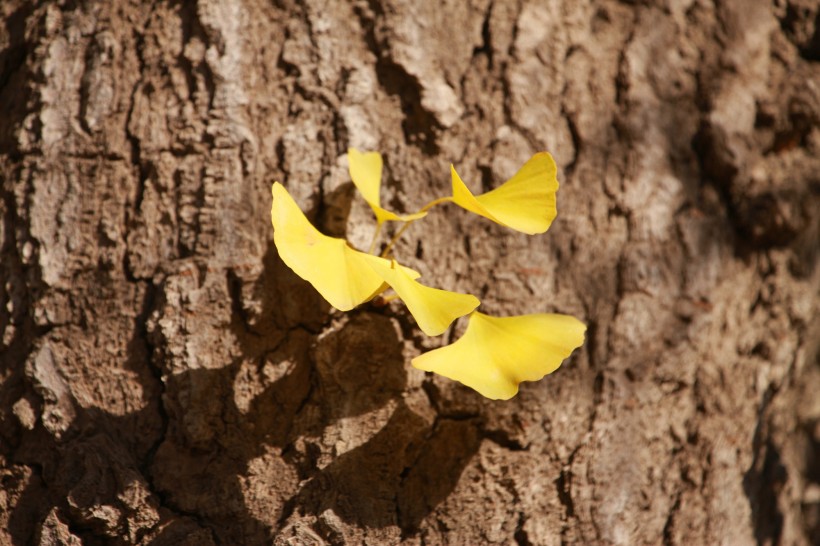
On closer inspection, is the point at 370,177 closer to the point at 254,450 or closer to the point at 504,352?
the point at 504,352

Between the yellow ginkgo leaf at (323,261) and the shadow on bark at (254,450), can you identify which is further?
the shadow on bark at (254,450)

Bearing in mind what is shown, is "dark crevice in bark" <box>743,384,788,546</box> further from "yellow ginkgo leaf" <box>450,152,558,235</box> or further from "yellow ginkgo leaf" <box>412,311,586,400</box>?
"yellow ginkgo leaf" <box>450,152,558,235</box>

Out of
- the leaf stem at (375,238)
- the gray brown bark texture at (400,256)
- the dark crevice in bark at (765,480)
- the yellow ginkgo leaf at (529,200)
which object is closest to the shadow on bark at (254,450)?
the gray brown bark texture at (400,256)

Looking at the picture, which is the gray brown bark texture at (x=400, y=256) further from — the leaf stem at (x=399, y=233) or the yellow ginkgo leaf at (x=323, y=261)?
the yellow ginkgo leaf at (x=323, y=261)

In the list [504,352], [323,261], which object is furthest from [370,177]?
[504,352]

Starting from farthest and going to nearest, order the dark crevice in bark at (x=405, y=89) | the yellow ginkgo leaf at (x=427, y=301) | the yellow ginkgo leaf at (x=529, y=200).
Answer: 1. the dark crevice in bark at (x=405, y=89)
2. the yellow ginkgo leaf at (x=529, y=200)
3. the yellow ginkgo leaf at (x=427, y=301)

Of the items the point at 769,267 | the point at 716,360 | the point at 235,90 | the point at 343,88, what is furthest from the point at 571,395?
the point at 235,90

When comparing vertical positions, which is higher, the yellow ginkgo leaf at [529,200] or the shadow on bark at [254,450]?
the yellow ginkgo leaf at [529,200]
